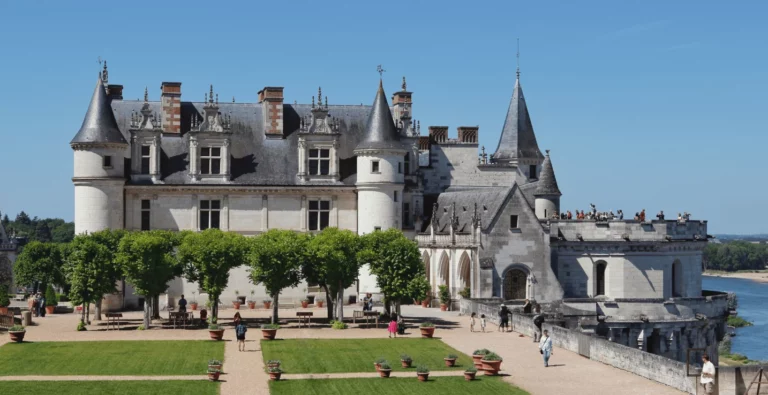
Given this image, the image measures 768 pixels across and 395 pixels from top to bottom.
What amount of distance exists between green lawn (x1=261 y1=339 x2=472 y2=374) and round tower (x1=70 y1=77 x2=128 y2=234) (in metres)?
18.9

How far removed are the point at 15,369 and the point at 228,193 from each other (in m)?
25.7

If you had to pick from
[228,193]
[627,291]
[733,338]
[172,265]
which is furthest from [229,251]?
[733,338]

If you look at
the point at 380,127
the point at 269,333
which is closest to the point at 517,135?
the point at 380,127

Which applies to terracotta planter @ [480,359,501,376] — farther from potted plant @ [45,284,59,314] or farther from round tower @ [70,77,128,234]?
potted plant @ [45,284,59,314]

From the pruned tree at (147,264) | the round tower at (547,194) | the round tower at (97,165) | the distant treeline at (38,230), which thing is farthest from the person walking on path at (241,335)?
the distant treeline at (38,230)

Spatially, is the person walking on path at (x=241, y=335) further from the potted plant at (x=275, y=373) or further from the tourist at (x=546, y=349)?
the tourist at (x=546, y=349)

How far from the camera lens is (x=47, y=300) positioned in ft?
178

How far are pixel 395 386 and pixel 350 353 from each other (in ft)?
21.8

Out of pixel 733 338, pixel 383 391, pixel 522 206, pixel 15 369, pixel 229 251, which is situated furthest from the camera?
pixel 733 338

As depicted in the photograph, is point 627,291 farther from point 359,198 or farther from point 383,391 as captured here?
point 383,391

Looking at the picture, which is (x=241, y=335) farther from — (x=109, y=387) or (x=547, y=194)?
(x=547, y=194)

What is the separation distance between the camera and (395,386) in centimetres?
2972

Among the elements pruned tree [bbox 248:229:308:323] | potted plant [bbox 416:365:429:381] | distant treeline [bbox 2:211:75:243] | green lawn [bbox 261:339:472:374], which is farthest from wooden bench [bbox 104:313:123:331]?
distant treeline [bbox 2:211:75:243]

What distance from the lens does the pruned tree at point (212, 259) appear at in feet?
148
